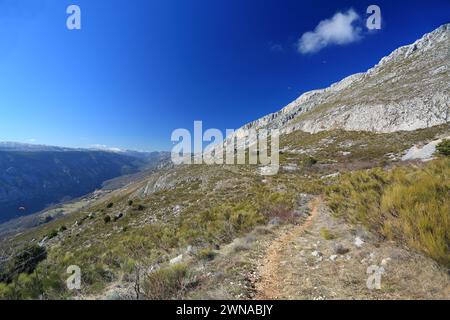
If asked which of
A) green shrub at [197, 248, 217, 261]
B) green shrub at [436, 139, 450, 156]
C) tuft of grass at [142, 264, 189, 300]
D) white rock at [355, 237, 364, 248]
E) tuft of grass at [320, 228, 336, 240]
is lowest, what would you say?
green shrub at [197, 248, 217, 261]

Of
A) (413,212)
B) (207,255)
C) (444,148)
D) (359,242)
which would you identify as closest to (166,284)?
(207,255)

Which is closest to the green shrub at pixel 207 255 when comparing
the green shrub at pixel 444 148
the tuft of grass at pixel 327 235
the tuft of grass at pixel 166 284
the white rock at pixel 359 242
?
the tuft of grass at pixel 166 284

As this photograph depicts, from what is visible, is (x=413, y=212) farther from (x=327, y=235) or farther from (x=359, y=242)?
(x=327, y=235)

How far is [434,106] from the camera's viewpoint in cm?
4547

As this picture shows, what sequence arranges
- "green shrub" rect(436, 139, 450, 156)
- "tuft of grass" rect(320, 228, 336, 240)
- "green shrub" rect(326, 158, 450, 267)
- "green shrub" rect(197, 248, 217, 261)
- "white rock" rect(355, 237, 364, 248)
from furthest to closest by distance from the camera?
"green shrub" rect(436, 139, 450, 156)
"tuft of grass" rect(320, 228, 336, 240)
"green shrub" rect(197, 248, 217, 261)
"white rock" rect(355, 237, 364, 248)
"green shrub" rect(326, 158, 450, 267)

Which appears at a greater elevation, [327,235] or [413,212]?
[413,212]

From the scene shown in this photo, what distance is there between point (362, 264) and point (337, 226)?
10.4 feet

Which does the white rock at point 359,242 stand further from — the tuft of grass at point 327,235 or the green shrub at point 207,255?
the green shrub at point 207,255

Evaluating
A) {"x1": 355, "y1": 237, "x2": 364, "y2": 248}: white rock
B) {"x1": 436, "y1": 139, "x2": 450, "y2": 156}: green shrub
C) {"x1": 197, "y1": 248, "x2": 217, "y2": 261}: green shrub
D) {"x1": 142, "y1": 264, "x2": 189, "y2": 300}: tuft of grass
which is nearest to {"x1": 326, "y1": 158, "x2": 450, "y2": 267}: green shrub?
{"x1": 355, "y1": 237, "x2": 364, "y2": 248}: white rock

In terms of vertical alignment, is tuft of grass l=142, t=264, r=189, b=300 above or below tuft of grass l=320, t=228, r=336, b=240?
below

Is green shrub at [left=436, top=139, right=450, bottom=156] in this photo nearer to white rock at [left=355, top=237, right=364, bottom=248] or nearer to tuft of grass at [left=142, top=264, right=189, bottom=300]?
white rock at [left=355, top=237, right=364, bottom=248]
